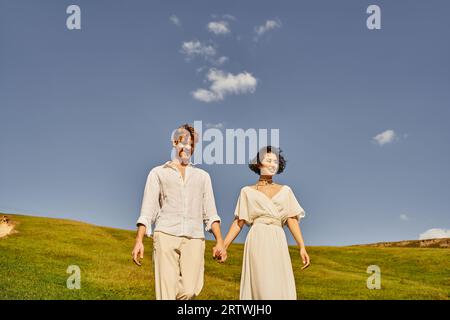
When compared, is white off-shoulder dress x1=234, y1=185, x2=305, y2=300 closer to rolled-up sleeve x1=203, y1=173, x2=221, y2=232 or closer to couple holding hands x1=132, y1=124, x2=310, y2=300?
couple holding hands x1=132, y1=124, x2=310, y2=300

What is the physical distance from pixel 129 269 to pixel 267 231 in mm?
24465

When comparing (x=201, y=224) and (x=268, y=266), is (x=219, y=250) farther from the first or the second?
(x=268, y=266)

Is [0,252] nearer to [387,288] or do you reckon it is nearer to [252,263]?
[387,288]

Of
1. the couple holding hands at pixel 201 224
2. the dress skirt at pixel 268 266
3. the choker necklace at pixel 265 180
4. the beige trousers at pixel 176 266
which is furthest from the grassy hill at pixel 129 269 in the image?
the choker necklace at pixel 265 180

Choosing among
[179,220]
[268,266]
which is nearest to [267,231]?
[268,266]

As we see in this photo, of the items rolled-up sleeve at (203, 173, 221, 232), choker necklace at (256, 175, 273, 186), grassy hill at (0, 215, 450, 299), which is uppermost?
choker necklace at (256, 175, 273, 186)

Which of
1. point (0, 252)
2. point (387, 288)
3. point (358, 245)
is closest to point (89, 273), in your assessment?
point (0, 252)

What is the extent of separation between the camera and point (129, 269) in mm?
32812

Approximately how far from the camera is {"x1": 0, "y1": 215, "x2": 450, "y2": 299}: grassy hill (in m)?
25.5

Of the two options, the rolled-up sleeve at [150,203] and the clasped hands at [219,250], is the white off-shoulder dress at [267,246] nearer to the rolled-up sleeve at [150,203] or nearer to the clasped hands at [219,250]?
the clasped hands at [219,250]

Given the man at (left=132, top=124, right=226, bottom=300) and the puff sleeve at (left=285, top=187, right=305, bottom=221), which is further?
the puff sleeve at (left=285, top=187, right=305, bottom=221)

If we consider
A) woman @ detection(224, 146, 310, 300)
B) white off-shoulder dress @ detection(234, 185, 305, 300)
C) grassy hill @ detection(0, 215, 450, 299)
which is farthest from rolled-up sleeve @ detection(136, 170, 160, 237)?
grassy hill @ detection(0, 215, 450, 299)

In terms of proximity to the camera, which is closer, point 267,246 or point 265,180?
point 267,246

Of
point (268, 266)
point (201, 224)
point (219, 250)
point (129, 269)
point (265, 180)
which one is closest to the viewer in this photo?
point (201, 224)
